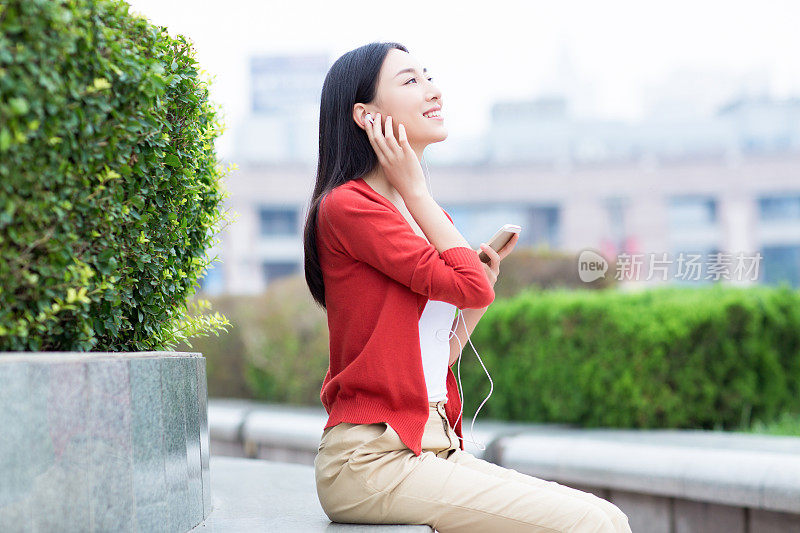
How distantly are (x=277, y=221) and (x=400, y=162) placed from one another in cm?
4190

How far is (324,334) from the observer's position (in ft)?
25.6

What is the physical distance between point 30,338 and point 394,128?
1174 millimetres

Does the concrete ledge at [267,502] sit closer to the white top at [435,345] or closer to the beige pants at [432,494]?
the beige pants at [432,494]

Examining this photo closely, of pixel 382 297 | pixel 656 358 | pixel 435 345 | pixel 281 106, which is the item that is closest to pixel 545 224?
pixel 281 106

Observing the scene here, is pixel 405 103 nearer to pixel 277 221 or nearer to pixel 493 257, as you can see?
pixel 493 257

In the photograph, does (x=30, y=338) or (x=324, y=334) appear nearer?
(x=30, y=338)

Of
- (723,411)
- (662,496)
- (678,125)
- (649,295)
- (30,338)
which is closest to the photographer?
(30,338)

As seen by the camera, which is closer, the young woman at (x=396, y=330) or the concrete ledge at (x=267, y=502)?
the young woman at (x=396, y=330)

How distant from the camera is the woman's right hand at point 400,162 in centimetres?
239

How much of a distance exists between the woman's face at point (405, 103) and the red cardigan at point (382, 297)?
0.28 metres

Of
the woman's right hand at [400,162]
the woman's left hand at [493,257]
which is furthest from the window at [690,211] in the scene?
the woman's right hand at [400,162]

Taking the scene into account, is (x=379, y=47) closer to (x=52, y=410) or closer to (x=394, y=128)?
(x=394, y=128)

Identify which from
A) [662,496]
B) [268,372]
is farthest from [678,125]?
[662,496]

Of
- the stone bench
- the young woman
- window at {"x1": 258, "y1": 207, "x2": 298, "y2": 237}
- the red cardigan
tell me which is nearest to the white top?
the young woman
